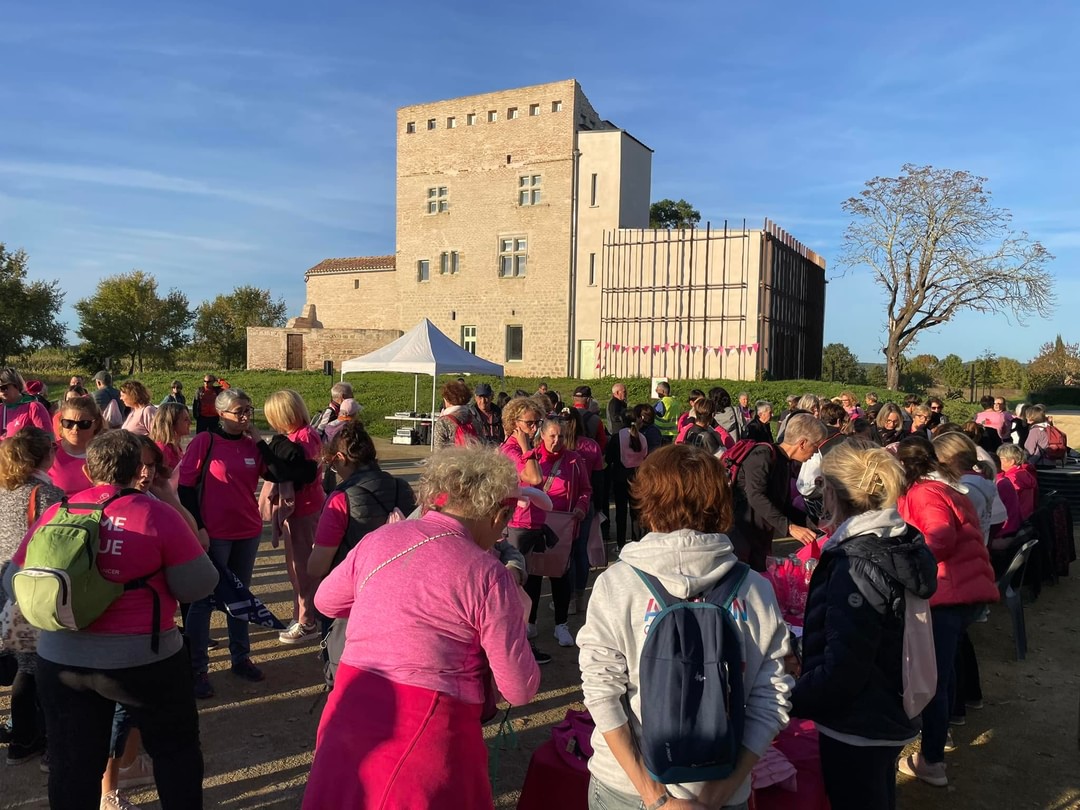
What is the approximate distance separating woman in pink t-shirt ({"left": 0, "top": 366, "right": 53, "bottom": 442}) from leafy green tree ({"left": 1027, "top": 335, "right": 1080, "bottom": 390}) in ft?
134

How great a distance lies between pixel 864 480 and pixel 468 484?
51.9 inches

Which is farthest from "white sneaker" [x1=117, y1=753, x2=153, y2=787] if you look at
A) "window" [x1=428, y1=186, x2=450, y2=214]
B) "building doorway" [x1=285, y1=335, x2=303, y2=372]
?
"building doorway" [x1=285, y1=335, x2=303, y2=372]

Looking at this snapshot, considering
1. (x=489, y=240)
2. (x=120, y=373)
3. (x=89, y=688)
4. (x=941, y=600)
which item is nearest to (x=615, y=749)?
(x=89, y=688)

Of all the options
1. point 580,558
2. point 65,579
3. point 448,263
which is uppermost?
point 448,263

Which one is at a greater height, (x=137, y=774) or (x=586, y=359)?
(x=586, y=359)

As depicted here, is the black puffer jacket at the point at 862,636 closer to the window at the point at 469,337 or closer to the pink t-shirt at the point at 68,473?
the pink t-shirt at the point at 68,473

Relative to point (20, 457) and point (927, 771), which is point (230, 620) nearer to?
point (20, 457)

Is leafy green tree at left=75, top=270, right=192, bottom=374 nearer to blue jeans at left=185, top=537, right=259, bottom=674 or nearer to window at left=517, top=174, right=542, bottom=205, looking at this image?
window at left=517, top=174, right=542, bottom=205

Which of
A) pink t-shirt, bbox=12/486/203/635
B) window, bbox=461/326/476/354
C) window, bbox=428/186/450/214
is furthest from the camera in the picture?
window, bbox=428/186/450/214

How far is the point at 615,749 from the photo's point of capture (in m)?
1.81

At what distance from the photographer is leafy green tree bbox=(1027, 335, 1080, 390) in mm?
37625

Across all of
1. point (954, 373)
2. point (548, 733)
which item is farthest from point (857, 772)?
point (954, 373)

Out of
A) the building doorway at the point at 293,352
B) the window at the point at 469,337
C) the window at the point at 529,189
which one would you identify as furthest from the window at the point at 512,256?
the building doorway at the point at 293,352

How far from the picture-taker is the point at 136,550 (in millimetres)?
2457
